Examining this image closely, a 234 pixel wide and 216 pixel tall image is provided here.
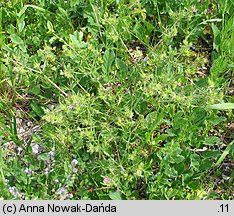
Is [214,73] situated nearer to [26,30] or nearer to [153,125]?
[153,125]

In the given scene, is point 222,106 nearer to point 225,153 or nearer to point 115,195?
point 225,153

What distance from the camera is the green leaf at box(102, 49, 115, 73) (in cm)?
314

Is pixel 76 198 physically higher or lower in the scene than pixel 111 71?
lower

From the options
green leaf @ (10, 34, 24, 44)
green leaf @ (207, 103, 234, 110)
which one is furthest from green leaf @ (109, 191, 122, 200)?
green leaf @ (10, 34, 24, 44)

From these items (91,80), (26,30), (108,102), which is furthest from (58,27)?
→ (108,102)

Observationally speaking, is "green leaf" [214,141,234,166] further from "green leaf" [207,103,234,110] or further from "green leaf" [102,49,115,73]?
"green leaf" [102,49,115,73]

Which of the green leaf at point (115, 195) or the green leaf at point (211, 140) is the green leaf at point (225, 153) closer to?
the green leaf at point (211, 140)

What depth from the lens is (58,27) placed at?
136 inches

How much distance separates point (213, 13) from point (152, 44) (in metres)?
0.46

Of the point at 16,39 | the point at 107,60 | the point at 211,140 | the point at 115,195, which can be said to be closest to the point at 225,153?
the point at 211,140

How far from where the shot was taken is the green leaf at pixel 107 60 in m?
3.14

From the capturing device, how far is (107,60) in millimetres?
3158

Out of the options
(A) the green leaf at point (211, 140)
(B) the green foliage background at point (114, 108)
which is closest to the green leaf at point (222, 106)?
(B) the green foliage background at point (114, 108)

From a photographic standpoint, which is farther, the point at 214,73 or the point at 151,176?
the point at 214,73
